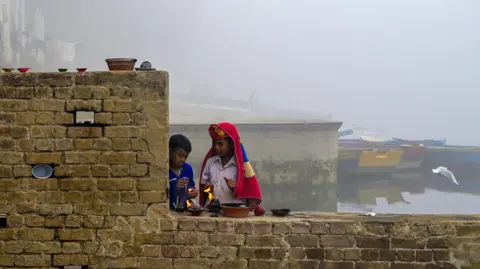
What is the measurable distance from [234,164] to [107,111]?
1.12 metres

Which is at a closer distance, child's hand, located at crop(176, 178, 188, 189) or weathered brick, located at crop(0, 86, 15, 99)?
weathered brick, located at crop(0, 86, 15, 99)

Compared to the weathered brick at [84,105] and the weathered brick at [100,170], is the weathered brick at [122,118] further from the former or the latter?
the weathered brick at [100,170]

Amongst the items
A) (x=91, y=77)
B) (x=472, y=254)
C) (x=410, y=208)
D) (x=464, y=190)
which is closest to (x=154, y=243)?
(x=91, y=77)

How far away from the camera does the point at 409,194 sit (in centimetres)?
3453

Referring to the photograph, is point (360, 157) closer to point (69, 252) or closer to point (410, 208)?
point (410, 208)

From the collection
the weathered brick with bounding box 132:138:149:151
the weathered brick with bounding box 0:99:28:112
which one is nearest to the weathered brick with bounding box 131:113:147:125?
the weathered brick with bounding box 132:138:149:151

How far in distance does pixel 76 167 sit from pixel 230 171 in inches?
48.3

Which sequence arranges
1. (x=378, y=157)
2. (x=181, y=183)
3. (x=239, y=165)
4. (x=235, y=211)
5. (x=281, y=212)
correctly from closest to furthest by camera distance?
(x=235, y=211) → (x=281, y=212) → (x=239, y=165) → (x=181, y=183) → (x=378, y=157)

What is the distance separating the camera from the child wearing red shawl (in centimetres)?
440

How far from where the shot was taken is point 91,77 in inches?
158

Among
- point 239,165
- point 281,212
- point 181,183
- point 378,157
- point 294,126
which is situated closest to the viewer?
point 281,212

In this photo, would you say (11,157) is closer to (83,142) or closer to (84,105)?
(83,142)

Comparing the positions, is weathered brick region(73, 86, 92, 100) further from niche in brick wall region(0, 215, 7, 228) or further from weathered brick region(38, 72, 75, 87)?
niche in brick wall region(0, 215, 7, 228)

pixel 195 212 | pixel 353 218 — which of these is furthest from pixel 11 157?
pixel 353 218
